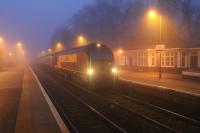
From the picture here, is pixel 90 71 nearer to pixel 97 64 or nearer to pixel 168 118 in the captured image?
pixel 97 64

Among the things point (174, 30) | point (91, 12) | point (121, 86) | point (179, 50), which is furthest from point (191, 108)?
point (91, 12)

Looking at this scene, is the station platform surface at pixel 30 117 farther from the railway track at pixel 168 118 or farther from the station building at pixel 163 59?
the station building at pixel 163 59

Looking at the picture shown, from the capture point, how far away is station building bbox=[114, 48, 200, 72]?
124 feet

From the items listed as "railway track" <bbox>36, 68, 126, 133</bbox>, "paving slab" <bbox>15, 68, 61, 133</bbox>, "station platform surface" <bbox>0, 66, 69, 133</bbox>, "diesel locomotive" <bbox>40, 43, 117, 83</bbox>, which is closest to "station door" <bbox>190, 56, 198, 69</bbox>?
"diesel locomotive" <bbox>40, 43, 117, 83</bbox>

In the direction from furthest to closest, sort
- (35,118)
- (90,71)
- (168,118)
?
(90,71), (168,118), (35,118)

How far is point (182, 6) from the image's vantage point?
153ft

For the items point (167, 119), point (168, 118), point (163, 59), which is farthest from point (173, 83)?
point (163, 59)

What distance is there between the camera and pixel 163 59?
43094 millimetres

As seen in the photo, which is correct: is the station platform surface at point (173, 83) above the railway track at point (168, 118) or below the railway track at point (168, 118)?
above

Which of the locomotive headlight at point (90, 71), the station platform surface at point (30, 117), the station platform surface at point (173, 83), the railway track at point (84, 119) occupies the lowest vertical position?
the railway track at point (84, 119)

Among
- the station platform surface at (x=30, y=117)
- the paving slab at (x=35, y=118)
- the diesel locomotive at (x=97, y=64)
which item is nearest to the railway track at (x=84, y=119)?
the station platform surface at (x=30, y=117)

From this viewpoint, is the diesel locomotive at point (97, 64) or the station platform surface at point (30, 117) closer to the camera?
the station platform surface at point (30, 117)

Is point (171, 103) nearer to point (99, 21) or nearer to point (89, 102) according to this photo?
point (89, 102)

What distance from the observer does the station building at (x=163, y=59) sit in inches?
1490
